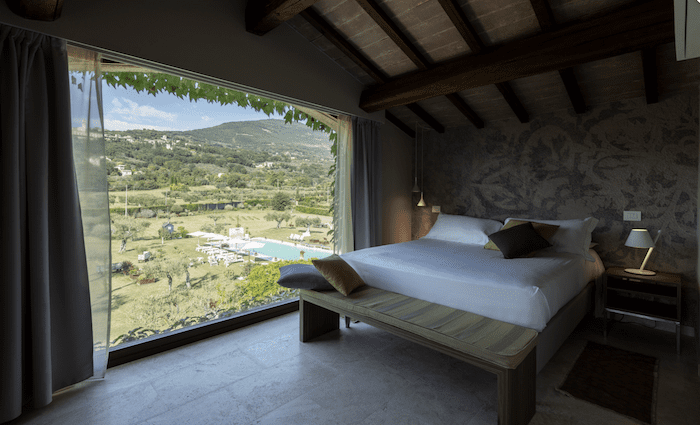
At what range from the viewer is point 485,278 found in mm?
2240

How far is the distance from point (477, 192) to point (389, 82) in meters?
1.90

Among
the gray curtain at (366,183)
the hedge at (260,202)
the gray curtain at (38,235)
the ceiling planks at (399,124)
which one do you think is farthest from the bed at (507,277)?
the gray curtain at (38,235)

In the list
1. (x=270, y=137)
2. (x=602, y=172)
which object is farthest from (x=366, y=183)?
(x=602, y=172)

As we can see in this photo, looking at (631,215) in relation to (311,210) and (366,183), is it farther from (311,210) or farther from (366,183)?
(311,210)

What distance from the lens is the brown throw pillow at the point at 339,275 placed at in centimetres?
252

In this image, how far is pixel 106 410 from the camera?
186 centimetres

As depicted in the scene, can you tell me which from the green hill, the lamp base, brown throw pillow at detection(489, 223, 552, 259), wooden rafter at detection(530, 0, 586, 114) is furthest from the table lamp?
the green hill

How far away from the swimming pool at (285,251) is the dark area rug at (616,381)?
9.14 ft

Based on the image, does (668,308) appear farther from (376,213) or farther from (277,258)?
(277,258)

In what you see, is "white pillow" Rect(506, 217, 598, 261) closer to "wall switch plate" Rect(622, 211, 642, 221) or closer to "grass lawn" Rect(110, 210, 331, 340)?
→ "wall switch plate" Rect(622, 211, 642, 221)

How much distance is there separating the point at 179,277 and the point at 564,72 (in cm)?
404

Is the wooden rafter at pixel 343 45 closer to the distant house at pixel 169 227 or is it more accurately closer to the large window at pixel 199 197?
the large window at pixel 199 197

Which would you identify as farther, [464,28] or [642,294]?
[642,294]

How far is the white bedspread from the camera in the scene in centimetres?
205
